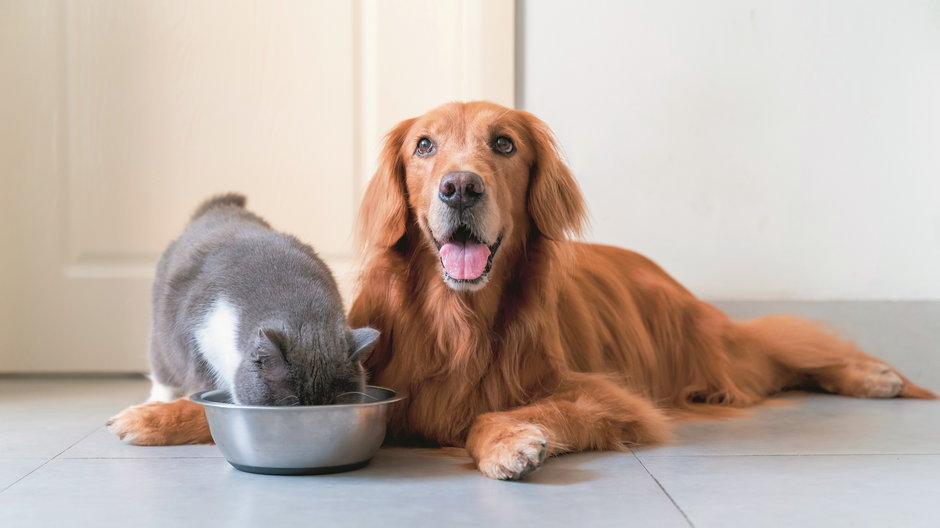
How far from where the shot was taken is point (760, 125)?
10.2 feet

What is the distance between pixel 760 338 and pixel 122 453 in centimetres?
197

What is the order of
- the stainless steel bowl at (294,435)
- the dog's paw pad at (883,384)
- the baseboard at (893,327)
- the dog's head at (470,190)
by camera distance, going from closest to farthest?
1. the stainless steel bowl at (294,435)
2. the dog's head at (470,190)
3. the dog's paw pad at (883,384)
4. the baseboard at (893,327)

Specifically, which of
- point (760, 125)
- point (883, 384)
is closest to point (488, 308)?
point (883, 384)

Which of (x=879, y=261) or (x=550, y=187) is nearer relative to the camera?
(x=550, y=187)

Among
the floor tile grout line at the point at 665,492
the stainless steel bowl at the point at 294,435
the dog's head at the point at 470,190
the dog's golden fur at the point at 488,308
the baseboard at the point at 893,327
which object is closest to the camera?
the floor tile grout line at the point at 665,492

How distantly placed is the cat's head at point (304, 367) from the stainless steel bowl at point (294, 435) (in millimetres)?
120

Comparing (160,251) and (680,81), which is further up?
(680,81)

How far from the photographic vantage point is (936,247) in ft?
10.1

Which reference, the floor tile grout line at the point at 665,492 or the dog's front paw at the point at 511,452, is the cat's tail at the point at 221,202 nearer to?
the dog's front paw at the point at 511,452

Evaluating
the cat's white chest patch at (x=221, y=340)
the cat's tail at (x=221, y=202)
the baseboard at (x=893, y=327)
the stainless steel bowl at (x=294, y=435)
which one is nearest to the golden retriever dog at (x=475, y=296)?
the cat's white chest patch at (x=221, y=340)

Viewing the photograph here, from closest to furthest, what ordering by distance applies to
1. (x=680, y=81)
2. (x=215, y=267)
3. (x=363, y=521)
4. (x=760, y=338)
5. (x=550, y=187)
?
(x=363, y=521)
(x=550, y=187)
(x=215, y=267)
(x=760, y=338)
(x=680, y=81)

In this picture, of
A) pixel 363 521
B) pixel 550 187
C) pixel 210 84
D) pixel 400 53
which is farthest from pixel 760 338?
pixel 210 84

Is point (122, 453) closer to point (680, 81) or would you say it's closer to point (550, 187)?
point (550, 187)

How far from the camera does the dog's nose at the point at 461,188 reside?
178 centimetres
